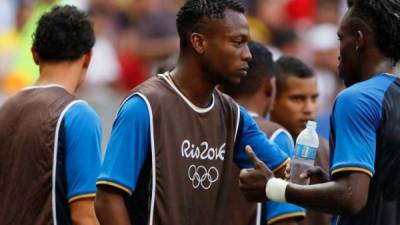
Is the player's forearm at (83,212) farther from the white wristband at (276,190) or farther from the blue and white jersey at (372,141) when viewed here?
the blue and white jersey at (372,141)

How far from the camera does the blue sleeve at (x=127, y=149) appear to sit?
554cm

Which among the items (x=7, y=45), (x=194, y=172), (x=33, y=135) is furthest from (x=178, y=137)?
(x=7, y=45)

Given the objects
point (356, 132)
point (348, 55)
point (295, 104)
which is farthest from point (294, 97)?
point (356, 132)

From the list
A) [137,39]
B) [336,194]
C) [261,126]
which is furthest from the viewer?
[137,39]

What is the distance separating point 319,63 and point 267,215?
780cm

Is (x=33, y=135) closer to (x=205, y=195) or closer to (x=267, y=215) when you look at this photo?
(x=205, y=195)

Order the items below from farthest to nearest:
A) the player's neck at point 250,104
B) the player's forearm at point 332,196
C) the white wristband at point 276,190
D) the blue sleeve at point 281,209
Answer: the player's neck at point 250,104, the blue sleeve at point 281,209, the white wristband at point 276,190, the player's forearm at point 332,196

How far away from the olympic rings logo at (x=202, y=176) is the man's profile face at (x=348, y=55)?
2.92 feet

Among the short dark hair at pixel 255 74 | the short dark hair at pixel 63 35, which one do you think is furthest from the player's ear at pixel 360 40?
the short dark hair at pixel 255 74

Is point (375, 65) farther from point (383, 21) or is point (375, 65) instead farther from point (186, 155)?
point (186, 155)

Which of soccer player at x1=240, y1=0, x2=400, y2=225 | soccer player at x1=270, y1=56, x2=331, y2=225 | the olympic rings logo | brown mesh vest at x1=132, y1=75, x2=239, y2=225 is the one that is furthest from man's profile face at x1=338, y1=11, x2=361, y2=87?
soccer player at x1=270, y1=56, x2=331, y2=225

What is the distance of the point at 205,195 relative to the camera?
5828 millimetres

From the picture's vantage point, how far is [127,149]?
5.54 meters

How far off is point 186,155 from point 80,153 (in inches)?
29.1
